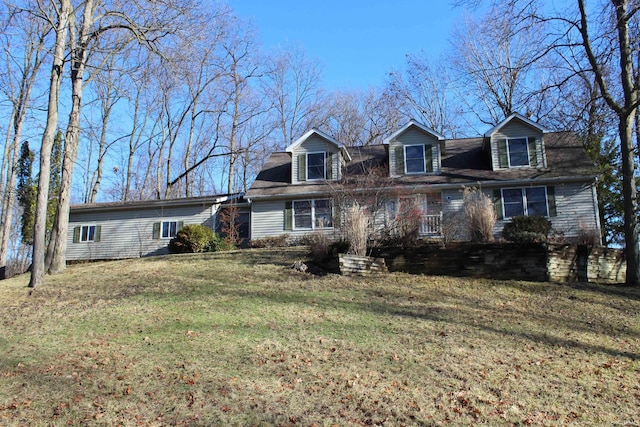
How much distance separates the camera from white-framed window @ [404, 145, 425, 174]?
19.4 metres

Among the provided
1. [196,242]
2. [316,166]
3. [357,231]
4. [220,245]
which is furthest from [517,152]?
[196,242]

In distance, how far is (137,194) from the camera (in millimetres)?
35188

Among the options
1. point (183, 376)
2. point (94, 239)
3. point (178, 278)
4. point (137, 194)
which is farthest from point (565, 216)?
point (137, 194)

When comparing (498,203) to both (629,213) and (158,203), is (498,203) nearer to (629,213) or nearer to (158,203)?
(629,213)

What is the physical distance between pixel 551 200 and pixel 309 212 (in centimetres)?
906

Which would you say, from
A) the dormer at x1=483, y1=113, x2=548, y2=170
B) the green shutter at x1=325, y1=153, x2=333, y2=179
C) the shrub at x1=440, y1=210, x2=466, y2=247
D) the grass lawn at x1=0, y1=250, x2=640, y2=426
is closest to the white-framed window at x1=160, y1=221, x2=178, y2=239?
the green shutter at x1=325, y1=153, x2=333, y2=179

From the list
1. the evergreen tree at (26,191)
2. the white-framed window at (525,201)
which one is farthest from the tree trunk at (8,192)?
the white-framed window at (525,201)

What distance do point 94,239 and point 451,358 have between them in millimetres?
19540

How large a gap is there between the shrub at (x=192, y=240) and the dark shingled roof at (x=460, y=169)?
2491 millimetres

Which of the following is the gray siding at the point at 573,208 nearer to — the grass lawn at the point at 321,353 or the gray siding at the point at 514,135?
the gray siding at the point at 514,135

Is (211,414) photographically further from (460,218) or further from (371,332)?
(460,218)

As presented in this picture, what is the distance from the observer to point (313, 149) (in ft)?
66.1

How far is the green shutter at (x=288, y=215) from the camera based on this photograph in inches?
757

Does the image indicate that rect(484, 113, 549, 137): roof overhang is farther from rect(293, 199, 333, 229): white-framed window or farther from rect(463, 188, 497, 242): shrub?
rect(293, 199, 333, 229): white-framed window
